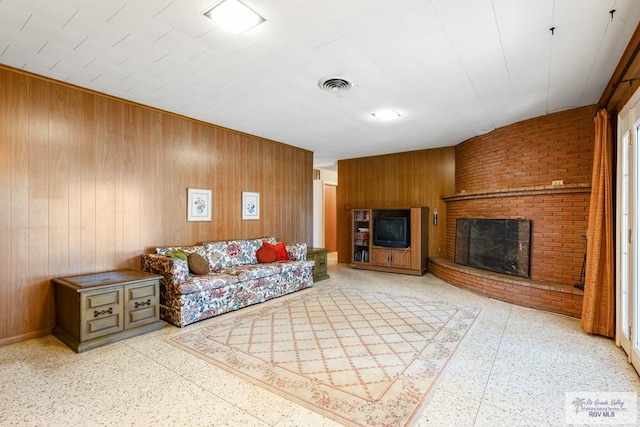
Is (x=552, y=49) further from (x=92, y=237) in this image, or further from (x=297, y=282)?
(x=92, y=237)

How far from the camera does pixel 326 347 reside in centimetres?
287

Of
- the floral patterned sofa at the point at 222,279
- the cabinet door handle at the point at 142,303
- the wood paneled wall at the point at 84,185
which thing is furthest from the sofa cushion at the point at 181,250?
the cabinet door handle at the point at 142,303

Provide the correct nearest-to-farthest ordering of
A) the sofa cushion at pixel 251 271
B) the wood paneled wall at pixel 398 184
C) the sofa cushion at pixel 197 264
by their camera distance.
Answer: the sofa cushion at pixel 197 264
the sofa cushion at pixel 251 271
the wood paneled wall at pixel 398 184

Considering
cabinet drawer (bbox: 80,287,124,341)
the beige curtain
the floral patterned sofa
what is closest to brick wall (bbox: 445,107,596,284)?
the beige curtain

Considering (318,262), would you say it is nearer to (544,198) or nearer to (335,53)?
(544,198)

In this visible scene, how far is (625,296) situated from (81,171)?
5560 millimetres

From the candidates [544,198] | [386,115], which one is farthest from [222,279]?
[544,198]

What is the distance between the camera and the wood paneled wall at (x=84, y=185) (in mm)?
2965

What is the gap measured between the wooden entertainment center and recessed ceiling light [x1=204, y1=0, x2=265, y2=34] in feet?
15.8

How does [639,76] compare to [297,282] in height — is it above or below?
above

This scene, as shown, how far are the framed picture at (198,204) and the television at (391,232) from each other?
358 cm

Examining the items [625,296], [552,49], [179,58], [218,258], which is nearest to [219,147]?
[218,258]

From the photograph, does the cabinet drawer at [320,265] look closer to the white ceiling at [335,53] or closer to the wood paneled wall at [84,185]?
the wood paneled wall at [84,185]

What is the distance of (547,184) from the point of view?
4.21 meters
